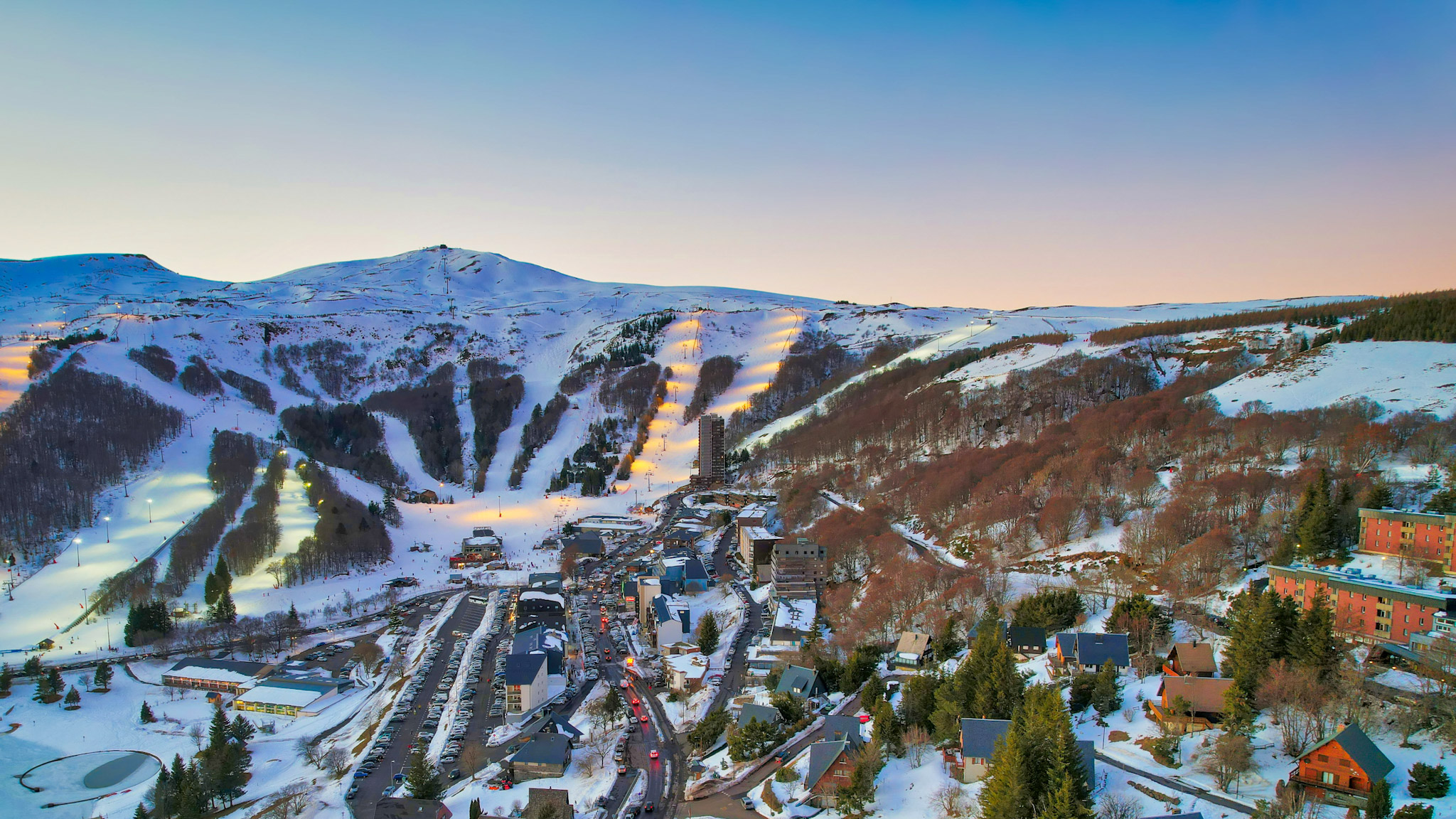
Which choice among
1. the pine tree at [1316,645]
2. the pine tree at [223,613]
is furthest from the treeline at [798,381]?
the pine tree at [1316,645]

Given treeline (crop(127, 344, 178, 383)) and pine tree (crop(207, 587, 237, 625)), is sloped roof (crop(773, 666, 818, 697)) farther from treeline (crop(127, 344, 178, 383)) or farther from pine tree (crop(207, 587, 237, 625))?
treeline (crop(127, 344, 178, 383))

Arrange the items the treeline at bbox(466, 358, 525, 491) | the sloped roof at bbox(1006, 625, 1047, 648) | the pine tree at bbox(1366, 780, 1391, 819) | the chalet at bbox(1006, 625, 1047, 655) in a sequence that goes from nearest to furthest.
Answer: the pine tree at bbox(1366, 780, 1391, 819), the chalet at bbox(1006, 625, 1047, 655), the sloped roof at bbox(1006, 625, 1047, 648), the treeline at bbox(466, 358, 525, 491)

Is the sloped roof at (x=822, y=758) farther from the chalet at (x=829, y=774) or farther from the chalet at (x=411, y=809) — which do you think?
the chalet at (x=411, y=809)

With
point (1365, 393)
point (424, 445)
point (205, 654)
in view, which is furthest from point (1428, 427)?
point (424, 445)

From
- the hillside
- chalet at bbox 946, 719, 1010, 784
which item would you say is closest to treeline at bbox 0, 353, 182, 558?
the hillside

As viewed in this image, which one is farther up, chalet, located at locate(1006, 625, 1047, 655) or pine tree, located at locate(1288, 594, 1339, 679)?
pine tree, located at locate(1288, 594, 1339, 679)

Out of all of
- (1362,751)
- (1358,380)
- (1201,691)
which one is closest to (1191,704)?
(1201,691)
